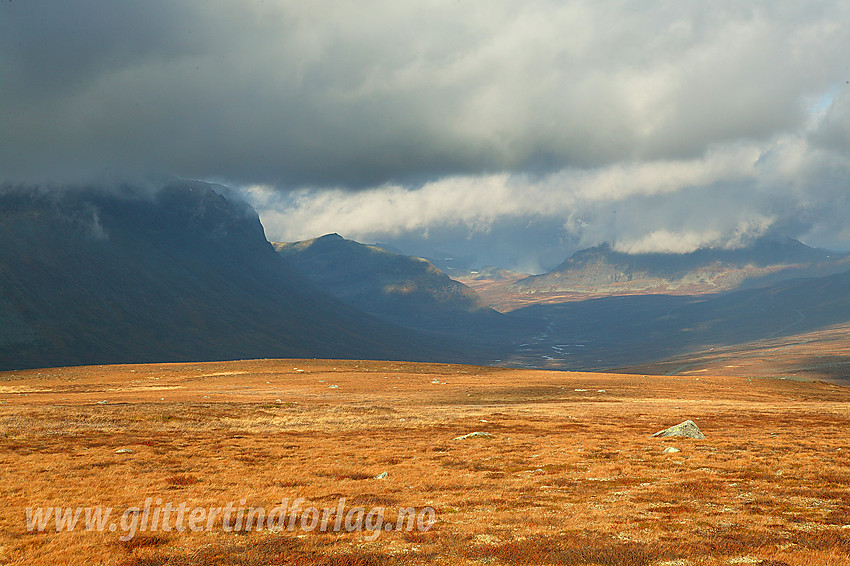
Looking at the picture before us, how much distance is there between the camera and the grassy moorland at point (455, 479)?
17453 millimetres

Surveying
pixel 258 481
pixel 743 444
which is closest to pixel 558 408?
pixel 743 444

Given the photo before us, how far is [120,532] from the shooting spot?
20141 millimetres

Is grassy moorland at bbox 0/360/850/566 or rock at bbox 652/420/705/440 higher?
grassy moorland at bbox 0/360/850/566

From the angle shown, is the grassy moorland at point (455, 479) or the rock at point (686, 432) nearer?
the grassy moorland at point (455, 479)

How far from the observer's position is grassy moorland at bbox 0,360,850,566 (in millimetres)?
17453

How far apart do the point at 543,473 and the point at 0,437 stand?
38931 mm

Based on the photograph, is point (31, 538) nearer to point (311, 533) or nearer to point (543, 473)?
point (311, 533)

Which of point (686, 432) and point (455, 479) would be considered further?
point (686, 432)

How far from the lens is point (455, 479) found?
28.5 metres

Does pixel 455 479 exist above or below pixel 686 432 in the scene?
above

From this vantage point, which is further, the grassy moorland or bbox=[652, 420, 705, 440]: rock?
bbox=[652, 420, 705, 440]: rock

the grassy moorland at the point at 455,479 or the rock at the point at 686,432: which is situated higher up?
the grassy moorland at the point at 455,479

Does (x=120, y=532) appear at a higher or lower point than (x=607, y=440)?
higher

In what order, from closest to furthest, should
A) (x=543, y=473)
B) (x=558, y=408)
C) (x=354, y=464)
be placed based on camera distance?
(x=543, y=473)
(x=354, y=464)
(x=558, y=408)
